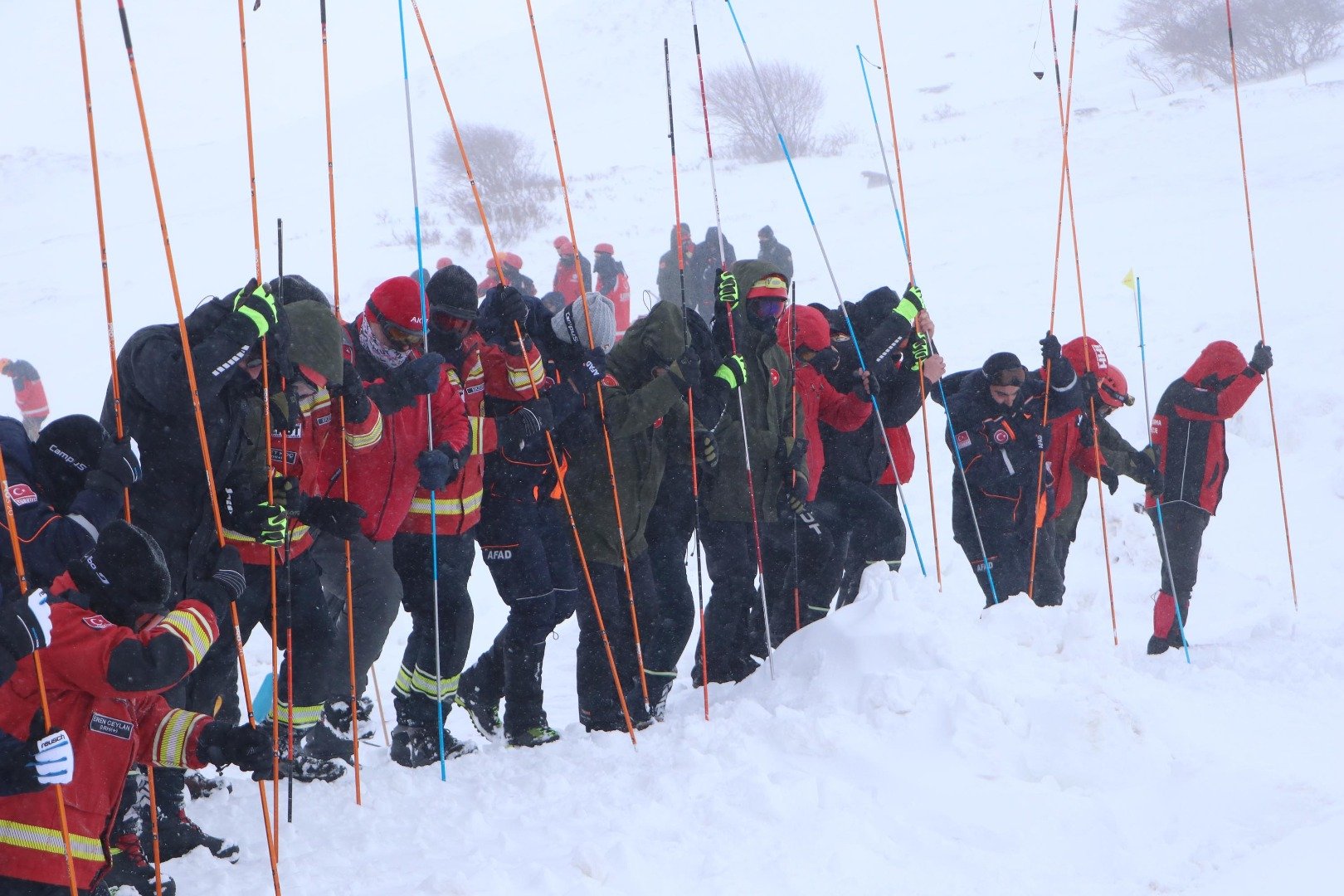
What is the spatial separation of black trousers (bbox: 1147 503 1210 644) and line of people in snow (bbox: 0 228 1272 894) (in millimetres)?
20

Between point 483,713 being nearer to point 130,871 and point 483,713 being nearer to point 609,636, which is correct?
point 609,636

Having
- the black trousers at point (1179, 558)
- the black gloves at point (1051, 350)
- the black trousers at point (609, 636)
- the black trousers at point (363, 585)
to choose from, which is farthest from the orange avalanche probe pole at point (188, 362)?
the black trousers at point (1179, 558)

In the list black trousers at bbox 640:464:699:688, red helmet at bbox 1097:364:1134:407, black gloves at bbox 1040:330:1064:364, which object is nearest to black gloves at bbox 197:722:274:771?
black trousers at bbox 640:464:699:688

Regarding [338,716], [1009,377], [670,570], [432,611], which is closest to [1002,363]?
[1009,377]

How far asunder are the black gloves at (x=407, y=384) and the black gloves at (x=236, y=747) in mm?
1349

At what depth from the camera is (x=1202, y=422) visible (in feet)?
22.2

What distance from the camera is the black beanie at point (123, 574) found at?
2746mm

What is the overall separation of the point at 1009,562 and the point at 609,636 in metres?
2.35

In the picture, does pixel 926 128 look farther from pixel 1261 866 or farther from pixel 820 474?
pixel 1261 866

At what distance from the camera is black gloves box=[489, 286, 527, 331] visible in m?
4.36

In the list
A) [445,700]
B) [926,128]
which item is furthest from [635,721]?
[926,128]

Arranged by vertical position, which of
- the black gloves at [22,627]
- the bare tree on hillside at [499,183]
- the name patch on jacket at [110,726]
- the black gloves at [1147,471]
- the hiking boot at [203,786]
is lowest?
the hiking boot at [203,786]

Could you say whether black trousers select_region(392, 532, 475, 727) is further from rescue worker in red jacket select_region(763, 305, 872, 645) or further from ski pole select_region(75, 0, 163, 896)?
rescue worker in red jacket select_region(763, 305, 872, 645)

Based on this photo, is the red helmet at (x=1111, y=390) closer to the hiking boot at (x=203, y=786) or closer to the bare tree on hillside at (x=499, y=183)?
the hiking boot at (x=203, y=786)
